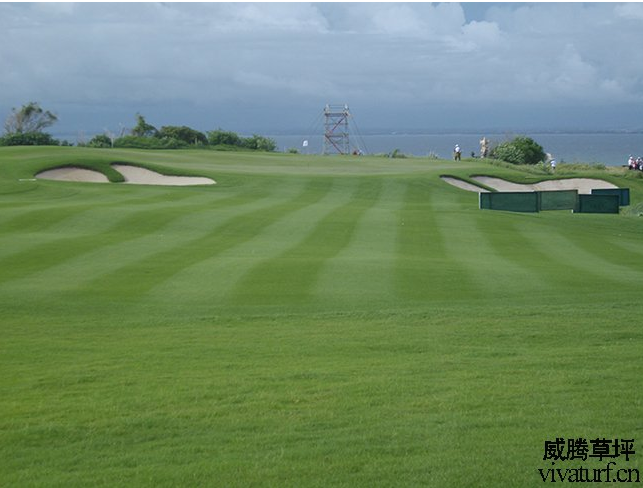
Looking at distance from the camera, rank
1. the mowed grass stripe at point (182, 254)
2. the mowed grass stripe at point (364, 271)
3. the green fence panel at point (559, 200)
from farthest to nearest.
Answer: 1. the green fence panel at point (559, 200)
2. the mowed grass stripe at point (182, 254)
3. the mowed grass stripe at point (364, 271)

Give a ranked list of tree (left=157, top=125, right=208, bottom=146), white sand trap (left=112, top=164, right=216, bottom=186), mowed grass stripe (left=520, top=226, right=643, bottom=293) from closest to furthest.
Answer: mowed grass stripe (left=520, top=226, right=643, bottom=293) < white sand trap (left=112, top=164, right=216, bottom=186) < tree (left=157, top=125, right=208, bottom=146)

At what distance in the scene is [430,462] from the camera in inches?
230

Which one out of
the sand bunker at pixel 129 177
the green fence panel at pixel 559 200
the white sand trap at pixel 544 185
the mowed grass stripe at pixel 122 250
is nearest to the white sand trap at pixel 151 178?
the sand bunker at pixel 129 177

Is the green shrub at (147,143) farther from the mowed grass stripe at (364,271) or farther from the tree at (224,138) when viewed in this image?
the mowed grass stripe at (364,271)

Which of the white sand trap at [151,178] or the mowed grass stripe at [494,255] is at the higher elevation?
the white sand trap at [151,178]

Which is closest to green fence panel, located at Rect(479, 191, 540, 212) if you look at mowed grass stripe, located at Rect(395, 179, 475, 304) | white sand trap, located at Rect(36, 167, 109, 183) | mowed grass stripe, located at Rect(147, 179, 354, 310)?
mowed grass stripe, located at Rect(395, 179, 475, 304)

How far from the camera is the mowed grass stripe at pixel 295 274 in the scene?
40.2 feet

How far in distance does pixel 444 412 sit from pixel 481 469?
111 cm

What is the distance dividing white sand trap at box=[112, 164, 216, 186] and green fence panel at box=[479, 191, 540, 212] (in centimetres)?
1208

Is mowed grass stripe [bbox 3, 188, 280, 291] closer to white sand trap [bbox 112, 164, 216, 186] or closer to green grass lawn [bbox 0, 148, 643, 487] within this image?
green grass lawn [bbox 0, 148, 643, 487]

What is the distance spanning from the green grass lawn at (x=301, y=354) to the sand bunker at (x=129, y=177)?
622 inches

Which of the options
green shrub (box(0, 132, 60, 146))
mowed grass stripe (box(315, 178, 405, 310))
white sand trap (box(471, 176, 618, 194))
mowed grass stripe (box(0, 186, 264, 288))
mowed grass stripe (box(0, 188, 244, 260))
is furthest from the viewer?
green shrub (box(0, 132, 60, 146))

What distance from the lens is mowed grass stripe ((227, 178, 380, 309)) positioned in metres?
12.2

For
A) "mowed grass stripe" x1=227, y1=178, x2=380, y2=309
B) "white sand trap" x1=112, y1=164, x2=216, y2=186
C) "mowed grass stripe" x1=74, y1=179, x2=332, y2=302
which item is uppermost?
"white sand trap" x1=112, y1=164, x2=216, y2=186
